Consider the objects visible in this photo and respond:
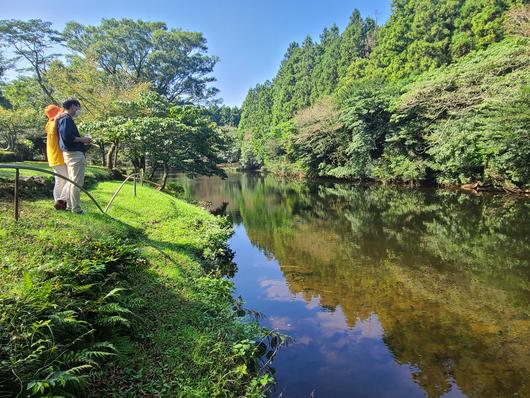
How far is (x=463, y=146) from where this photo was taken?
23.3m

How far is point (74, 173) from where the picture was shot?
688 centimetres

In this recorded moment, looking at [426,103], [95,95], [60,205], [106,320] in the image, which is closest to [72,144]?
[60,205]

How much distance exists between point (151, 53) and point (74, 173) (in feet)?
134

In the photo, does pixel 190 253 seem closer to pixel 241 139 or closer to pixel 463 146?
pixel 463 146

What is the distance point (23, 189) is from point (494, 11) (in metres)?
36.4

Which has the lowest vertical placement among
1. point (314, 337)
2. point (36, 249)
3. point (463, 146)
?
point (314, 337)

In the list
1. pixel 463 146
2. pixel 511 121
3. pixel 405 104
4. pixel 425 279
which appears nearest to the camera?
pixel 425 279

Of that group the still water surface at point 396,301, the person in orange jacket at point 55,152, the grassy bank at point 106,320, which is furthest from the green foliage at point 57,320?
the still water surface at point 396,301

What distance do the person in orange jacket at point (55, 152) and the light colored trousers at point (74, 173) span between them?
109mm

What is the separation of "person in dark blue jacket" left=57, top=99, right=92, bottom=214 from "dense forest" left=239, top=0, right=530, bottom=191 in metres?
20.2

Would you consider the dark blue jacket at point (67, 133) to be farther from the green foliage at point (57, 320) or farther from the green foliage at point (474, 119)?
the green foliage at point (474, 119)

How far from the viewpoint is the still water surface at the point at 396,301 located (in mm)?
5082

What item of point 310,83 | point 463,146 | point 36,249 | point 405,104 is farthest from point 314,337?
point 310,83

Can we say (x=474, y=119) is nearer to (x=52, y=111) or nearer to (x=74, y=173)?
(x=74, y=173)
